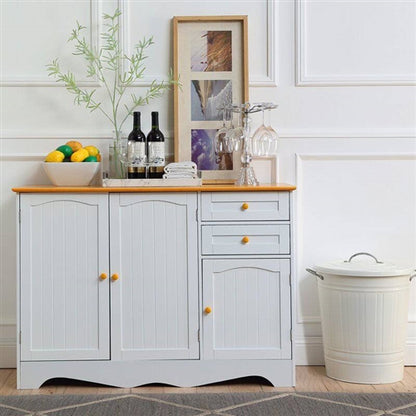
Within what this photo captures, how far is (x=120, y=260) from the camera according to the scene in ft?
10.6

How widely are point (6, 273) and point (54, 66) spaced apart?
1011mm

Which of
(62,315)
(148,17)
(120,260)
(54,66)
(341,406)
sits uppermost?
(148,17)

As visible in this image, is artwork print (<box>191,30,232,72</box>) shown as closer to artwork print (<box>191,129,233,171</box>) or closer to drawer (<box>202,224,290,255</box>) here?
artwork print (<box>191,129,233,171</box>)

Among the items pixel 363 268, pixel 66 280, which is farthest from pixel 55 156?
pixel 363 268

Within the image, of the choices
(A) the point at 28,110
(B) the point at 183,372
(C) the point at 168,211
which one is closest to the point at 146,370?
(B) the point at 183,372

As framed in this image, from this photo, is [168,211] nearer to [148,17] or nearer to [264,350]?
[264,350]

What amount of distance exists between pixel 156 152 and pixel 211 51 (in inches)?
22.9

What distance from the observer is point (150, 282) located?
324cm

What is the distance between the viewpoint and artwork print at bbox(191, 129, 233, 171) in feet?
11.9

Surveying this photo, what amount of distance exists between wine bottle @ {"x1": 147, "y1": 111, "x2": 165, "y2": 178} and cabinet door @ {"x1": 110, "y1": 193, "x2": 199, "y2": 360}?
8.9 inches

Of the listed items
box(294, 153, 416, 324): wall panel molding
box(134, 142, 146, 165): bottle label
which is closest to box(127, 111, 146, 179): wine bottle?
box(134, 142, 146, 165): bottle label

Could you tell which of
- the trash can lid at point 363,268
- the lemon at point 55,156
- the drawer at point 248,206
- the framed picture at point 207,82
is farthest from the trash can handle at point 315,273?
the lemon at point 55,156

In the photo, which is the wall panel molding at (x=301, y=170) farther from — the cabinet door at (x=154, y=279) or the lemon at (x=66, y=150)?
the lemon at (x=66, y=150)

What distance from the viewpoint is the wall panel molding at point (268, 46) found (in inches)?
142
